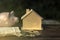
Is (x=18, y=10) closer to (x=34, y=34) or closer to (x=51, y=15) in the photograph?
(x=51, y=15)

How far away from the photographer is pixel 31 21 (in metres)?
1.35

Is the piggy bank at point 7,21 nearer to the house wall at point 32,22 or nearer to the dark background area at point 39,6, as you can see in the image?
the house wall at point 32,22

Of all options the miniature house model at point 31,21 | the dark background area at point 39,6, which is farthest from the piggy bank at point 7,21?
the dark background area at point 39,6

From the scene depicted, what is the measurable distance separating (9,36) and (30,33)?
0.14 meters

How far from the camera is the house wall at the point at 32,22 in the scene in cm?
134

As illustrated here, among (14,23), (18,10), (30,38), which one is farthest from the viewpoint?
(18,10)

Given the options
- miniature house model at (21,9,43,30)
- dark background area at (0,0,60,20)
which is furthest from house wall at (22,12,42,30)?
dark background area at (0,0,60,20)

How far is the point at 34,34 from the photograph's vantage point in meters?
1.25

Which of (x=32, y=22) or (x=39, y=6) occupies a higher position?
(x=39, y=6)

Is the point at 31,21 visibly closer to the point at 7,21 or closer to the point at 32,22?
the point at 32,22

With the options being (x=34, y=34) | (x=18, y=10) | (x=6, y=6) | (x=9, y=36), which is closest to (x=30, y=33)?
(x=34, y=34)

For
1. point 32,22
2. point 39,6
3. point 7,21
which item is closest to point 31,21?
point 32,22

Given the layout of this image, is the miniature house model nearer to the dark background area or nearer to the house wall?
the house wall

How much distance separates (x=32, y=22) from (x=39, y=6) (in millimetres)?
479
